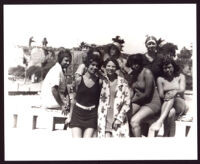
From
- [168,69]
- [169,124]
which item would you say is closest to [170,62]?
[168,69]

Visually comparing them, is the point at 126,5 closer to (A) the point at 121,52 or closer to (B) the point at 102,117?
(A) the point at 121,52

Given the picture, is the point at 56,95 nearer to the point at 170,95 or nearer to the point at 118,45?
the point at 118,45

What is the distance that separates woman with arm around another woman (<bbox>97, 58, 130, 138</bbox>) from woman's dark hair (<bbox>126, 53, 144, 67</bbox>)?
0.16 ft

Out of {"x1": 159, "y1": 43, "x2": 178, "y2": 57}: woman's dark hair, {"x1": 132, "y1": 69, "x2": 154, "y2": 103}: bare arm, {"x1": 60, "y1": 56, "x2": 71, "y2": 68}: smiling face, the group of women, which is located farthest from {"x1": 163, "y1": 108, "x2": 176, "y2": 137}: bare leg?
{"x1": 60, "y1": 56, "x2": 71, "y2": 68}: smiling face

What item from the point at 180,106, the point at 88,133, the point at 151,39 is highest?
the point at 151,39

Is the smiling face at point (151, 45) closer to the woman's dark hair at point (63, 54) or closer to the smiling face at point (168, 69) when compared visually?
the smiling face at point (168, 69)

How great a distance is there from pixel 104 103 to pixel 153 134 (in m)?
0.22

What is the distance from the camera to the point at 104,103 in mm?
1432

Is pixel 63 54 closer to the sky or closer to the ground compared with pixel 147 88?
closer to the sky

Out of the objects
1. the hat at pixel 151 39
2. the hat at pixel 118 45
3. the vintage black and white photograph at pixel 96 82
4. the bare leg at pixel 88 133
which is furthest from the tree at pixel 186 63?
the bare leg at pixel 88 133

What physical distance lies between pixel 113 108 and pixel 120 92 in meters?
0.07

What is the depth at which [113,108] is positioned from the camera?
1.44 meters

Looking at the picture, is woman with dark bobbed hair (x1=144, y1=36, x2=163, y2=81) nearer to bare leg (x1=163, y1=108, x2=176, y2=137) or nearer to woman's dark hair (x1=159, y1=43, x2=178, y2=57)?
woman's dark hair (x1=159, y1=43, x2=178, y2=57)

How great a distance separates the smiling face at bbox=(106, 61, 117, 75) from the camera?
Answer: 1.42 meters
